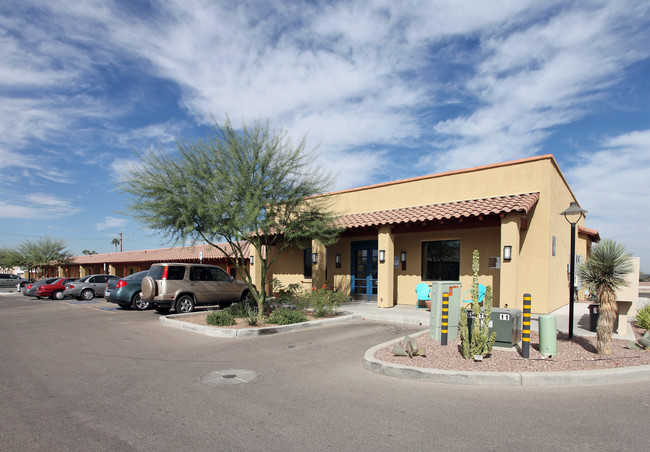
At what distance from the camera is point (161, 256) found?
37750 millimetres

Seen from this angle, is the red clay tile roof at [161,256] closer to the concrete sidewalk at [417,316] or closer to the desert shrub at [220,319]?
the concrete sidewalk at [417,316]

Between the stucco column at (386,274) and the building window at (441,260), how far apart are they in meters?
1.46

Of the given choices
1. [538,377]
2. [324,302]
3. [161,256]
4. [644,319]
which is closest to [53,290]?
[161,256]

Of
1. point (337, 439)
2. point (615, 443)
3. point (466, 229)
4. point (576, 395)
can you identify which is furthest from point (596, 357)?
point (466, 229)

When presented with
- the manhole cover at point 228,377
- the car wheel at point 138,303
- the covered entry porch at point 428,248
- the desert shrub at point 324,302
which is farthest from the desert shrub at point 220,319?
the car wheel at point 138,303

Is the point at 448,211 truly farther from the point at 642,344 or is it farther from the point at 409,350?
the point at 409,350

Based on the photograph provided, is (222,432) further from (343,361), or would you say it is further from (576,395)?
(576,395)

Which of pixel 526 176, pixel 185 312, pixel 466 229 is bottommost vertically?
pixel 185 312

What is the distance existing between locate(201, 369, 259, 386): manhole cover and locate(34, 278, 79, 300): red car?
24991 mm

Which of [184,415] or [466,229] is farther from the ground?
[466,229]

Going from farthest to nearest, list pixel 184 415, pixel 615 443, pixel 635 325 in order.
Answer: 1. pixel 635 325
2. pixel 184 415
3. pixel 615 443

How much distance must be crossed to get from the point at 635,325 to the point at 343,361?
9478 mm

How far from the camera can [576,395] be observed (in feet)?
18.7

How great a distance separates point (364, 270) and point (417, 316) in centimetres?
588
